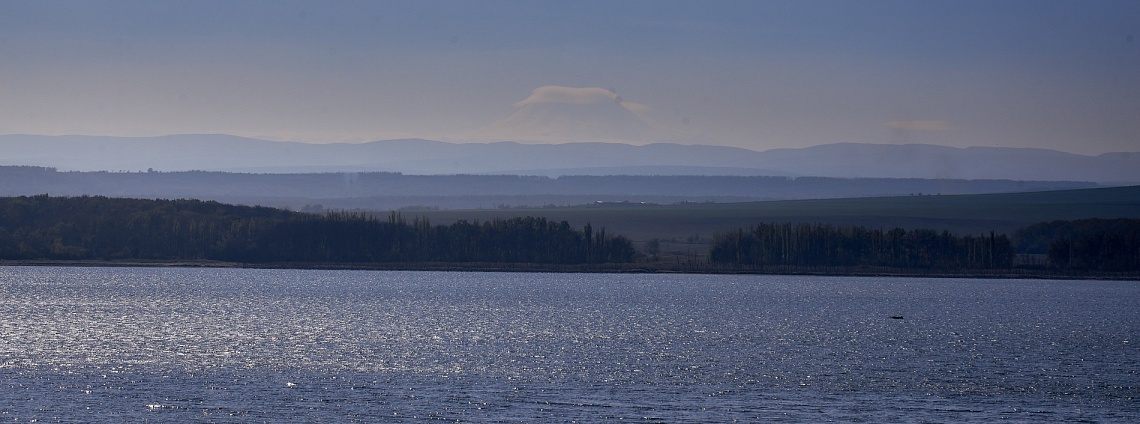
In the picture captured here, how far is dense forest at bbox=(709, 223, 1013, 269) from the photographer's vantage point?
477 ft

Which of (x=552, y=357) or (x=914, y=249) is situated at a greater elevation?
(x=914, y=249)

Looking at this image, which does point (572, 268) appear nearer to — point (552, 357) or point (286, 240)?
point (286, 240)

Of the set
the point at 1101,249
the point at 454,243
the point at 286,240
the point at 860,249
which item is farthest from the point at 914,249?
the point at 286,240

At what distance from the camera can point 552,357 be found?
61.1 m

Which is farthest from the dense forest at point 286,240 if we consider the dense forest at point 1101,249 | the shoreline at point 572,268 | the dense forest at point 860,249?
the dense forest at point 1101,249

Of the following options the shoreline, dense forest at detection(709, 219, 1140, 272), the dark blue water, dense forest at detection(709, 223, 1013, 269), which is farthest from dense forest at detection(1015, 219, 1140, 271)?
the dark blue water

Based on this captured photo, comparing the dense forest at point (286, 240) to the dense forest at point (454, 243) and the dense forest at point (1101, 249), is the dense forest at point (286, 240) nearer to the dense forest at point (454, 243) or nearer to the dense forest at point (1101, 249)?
the dense forest at point (454, 243)

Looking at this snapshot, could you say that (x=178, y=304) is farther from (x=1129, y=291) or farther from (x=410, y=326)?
(x=1129, y=291)

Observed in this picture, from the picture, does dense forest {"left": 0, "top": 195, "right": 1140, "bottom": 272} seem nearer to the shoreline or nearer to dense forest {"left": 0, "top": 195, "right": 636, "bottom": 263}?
dense forest {"left": 0, "top": 195, "right": 636, "bottom": 263}

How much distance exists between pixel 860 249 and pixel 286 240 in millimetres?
61614

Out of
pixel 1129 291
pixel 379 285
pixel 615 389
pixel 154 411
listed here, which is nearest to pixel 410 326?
pixel 615 389

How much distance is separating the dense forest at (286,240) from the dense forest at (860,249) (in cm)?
1314

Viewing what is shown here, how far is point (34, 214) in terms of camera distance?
529ft

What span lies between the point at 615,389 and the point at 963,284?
321 feet
